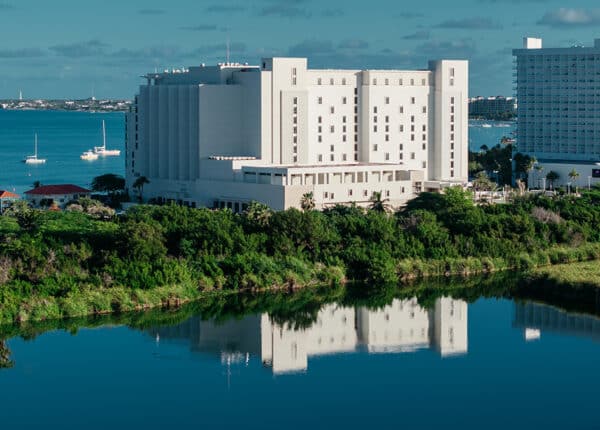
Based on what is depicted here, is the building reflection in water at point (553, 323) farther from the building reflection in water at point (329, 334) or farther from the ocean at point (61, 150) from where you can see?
the ocean at point (61, 150)

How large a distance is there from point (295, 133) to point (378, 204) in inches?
288

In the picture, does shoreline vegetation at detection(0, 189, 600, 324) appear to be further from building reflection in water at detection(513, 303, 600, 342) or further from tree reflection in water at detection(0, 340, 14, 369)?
building reflection in water at detection(513, 303, 600, 342)

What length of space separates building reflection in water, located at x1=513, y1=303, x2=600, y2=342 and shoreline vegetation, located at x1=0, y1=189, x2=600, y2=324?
578cm

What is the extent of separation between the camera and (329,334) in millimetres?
35938

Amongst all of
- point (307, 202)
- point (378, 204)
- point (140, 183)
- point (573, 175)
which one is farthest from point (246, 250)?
point (573, 175)

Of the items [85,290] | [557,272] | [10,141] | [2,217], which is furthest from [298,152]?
[10,141]

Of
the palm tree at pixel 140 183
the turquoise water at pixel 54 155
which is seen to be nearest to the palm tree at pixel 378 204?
the palm tree at pixel 140 183

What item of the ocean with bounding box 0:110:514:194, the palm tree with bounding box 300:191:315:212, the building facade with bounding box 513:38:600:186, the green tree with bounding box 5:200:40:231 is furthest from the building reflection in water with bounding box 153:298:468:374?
the ocean with bounding box 0:110:514:194

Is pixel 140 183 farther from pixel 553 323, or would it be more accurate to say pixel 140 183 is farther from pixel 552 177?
pixel 553 323

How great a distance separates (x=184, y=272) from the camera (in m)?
39.0

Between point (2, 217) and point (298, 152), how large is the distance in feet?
48.1

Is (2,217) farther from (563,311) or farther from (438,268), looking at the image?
(563,311)

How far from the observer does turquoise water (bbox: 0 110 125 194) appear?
8706 cm

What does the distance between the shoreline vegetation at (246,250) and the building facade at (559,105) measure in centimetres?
1866
